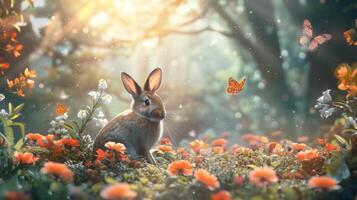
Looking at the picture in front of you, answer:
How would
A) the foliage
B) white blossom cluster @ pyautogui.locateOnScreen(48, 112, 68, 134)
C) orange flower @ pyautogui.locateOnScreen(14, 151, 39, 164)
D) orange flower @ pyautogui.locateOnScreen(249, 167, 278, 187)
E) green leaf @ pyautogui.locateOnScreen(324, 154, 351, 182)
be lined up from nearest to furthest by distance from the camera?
1. orange flower @ pyautogui.locateOnScreen(249, 167, 278, 187)
2. the foliage
3. green leaf @ pyautogui.locateOnScreen(324, 154, 351, 182)
4. orange flower @ pyautogui.locateOnScreen(14, 151, 39, 164)
5. white blossom cluster @ pyautogui.locateOnScreen(48, 112, 68, 134)

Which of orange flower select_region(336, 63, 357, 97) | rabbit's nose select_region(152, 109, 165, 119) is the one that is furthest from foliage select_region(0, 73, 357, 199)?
rabbit's nose select_region(152, 109, 165, 119)

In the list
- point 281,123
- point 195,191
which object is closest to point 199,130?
point 281,123

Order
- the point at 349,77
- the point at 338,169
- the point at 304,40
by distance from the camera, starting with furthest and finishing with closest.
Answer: the point at 304,40, the point at 349,77, the point at 338,169

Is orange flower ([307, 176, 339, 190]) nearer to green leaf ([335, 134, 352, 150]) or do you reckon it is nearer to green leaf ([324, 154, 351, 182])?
green leaf ([324, 154, 351, 182])

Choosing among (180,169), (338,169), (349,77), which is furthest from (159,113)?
(338,169)

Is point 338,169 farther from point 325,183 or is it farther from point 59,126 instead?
point 59,126

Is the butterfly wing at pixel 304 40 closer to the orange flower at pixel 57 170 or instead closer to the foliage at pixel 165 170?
the foliage at pixel 165 170

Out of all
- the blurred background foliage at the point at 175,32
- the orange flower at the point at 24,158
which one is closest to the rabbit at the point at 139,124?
the orange flower at the point at 24,158

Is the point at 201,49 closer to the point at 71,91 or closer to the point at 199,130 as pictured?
the point at 199,130
